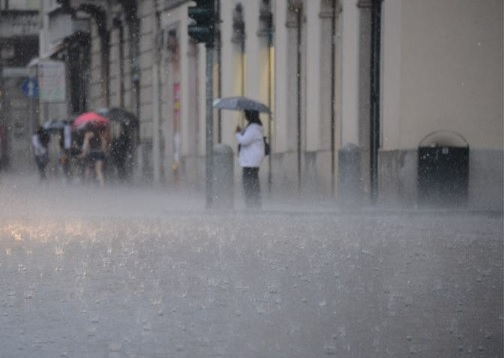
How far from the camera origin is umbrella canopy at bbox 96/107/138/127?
36969mm

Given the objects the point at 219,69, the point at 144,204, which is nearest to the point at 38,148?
the point at 219,69

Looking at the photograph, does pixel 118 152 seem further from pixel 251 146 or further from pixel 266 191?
pixel 251 146

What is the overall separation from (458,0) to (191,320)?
47.9 ft

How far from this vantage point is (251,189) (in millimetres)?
21625

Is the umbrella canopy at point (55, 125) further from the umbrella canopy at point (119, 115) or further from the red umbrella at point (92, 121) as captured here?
the red umbrella at point (92, 121)

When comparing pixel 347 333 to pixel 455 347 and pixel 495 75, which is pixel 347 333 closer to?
pixel 455 347

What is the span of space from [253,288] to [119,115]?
90.2ft

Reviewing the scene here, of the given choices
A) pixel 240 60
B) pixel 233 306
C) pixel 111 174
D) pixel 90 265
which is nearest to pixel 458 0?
pixel 240 60

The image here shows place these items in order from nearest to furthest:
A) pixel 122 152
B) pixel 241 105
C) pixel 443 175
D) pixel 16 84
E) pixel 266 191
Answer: pixel 443 175 < pixel 241 105 < pixel 266 191 < pixel 122 152 < pixel 16 84

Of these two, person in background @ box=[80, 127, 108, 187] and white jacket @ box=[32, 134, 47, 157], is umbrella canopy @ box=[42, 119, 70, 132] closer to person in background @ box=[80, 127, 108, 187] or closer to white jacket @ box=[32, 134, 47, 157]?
white jacket @ box=[32, 134, 47, 157]

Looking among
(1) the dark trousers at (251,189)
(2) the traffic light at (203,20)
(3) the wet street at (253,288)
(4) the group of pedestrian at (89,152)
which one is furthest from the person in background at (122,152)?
(3) the wet street at (253,288)

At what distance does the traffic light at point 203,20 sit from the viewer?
20.5 m

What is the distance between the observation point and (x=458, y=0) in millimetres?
22312

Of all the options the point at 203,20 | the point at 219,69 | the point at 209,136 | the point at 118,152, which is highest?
the point at 203,20
